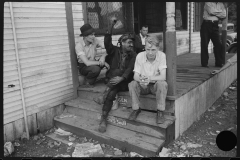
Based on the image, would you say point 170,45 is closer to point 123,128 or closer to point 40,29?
point 123,128

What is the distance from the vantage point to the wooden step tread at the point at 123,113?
3649 mm

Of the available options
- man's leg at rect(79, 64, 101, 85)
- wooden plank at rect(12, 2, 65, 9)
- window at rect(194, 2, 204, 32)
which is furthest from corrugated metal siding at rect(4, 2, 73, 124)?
window at rect(194, 2, 204, 32)

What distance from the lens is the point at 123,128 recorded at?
3.97 m

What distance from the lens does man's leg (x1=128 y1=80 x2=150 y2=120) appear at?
12.1ft

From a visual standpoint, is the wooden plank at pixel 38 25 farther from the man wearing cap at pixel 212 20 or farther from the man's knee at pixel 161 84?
the man wearing cap at pixel 212 20

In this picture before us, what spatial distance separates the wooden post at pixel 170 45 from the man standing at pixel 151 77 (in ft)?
0.37

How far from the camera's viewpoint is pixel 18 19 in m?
3.81

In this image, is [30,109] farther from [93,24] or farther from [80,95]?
[93,24]

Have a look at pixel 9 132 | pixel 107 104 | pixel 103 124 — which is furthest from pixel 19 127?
pixel 107 104

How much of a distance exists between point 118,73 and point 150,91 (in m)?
0.72

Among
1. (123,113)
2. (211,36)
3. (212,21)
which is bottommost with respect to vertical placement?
(123,113)

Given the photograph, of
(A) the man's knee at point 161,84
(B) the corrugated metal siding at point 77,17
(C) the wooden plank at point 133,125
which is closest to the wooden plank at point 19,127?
(C) the wooden plank at point 133,125

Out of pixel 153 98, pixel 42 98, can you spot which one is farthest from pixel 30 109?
pixel 153 98

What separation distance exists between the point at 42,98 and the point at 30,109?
31 centimetres
